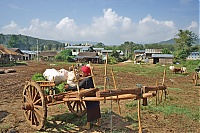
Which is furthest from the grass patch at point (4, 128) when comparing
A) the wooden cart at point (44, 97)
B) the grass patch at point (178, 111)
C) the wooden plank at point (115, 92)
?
the grass patch at point (178, 111)

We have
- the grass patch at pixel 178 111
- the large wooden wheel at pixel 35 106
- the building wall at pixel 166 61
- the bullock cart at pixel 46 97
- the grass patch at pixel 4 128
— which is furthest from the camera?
the building wall at pixel 166 61

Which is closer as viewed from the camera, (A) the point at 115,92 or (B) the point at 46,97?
(A) the point at 115,92

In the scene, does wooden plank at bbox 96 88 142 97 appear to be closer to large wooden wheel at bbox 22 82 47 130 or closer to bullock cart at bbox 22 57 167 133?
bullock cart at bbox 22 57 167 133

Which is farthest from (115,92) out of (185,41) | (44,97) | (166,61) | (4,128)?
(185,41)

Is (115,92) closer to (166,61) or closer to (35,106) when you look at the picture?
(35,106)

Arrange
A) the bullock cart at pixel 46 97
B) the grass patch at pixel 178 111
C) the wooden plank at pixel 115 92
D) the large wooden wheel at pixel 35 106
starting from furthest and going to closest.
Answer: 1. the grass patch at pixel 178 111
2. the large wooden wheel at pixel 35 106
3. the bullock cart at pixel 46 97
4. the wooden plank at pixel 115 92

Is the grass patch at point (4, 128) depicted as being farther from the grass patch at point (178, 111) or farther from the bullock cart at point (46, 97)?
the grass patch at point (178, 111)

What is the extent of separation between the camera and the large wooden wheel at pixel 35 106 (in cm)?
527

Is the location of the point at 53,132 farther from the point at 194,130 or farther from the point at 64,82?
the point at 194,130

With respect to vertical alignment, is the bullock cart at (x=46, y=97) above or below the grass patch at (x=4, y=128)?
above

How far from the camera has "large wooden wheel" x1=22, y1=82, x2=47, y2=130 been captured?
17.3 ft

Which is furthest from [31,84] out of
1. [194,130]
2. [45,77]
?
[194,130]

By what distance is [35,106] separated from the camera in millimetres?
5551

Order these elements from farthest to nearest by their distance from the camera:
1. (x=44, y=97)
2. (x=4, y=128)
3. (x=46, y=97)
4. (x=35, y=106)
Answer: (x=4, y=128) < (x=35, y=106) < (x=46, y=97) < (x=44, y=97)
